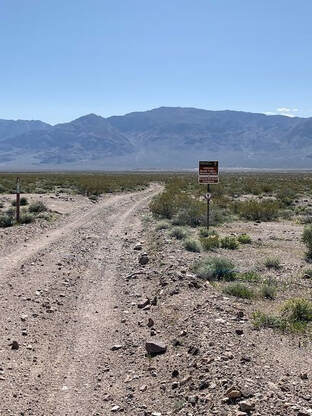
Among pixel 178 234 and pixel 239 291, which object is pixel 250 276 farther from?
pixel 178 234

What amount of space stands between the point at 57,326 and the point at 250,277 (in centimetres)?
490

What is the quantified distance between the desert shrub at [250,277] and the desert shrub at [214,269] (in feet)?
0.68

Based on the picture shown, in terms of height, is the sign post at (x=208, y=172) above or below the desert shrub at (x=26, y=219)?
above

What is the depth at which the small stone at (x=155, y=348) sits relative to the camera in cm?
768

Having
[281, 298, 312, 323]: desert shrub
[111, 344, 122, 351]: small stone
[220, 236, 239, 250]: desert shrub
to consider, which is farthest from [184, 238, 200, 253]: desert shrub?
[111, 344, 122, 351]: small stone

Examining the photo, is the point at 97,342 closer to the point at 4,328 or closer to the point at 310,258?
the point at 4,328

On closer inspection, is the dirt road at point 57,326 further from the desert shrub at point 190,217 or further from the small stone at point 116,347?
the desert shrub at point 190,217

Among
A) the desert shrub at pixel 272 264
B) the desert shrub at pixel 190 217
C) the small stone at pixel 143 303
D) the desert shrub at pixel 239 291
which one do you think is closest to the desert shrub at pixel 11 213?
the desert shrub at pixel 190 217

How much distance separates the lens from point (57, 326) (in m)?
8.84

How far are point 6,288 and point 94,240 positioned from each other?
7.26 m

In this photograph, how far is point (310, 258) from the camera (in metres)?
14.9

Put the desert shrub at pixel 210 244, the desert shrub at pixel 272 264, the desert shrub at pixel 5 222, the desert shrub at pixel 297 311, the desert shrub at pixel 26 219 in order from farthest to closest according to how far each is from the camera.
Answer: the desert shrub at pixel 26 219 < the desert shrub at pixel 5 222 < the desert shrub at pixel 210 244 < the desert shrub at pixel 272 264 < the desert shrub at pixel 297 311

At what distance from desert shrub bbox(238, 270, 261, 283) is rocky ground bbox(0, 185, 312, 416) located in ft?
2.38

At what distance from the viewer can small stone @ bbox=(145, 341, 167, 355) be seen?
7680 mm
